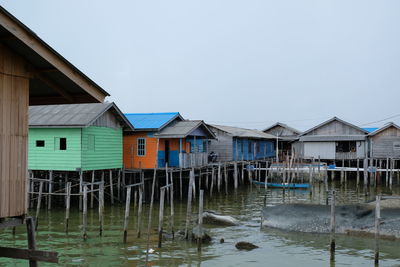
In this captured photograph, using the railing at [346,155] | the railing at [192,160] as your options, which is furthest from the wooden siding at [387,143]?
the railing at [192,160]

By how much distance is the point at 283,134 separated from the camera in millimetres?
54406

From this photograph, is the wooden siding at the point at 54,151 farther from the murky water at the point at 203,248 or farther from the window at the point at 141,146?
the window at the point at 141,146

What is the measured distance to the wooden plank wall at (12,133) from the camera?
23.6 ft

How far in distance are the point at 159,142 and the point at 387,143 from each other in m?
23.7

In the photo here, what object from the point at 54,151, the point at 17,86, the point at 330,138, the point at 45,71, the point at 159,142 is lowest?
the point at 54,151

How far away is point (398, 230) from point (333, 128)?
30141mm

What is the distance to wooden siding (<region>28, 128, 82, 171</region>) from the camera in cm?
2392


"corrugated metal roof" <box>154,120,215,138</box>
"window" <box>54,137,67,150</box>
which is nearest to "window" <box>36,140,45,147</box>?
"window" <box>54,137,67,150</box>

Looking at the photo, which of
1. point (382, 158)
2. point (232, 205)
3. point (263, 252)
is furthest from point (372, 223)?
point (382, 158)

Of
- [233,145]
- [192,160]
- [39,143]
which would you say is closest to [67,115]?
[39,143]

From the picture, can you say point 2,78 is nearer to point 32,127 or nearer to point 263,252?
point 263,252

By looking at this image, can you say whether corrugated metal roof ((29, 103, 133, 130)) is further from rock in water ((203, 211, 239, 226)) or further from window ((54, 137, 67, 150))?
rock in water ((203, 211, 239, 226))

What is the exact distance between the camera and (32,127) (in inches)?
968

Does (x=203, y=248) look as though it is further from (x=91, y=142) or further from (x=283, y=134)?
(x=283, y=134)
